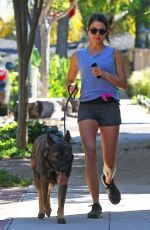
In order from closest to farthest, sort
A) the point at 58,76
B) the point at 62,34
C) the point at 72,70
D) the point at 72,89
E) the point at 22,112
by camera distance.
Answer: the point at 72,89, the point at 72,70, the point at 22,112, the point at 58,76, the point at 62,34

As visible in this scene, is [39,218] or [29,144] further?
[29,144]

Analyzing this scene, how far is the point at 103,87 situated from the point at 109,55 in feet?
1.07

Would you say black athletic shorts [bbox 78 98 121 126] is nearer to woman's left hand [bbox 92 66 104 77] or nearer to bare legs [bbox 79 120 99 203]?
bare legs [bbox 79 120 99 203]

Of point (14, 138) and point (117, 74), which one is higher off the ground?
point (117, 74)

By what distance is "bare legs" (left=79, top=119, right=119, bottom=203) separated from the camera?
864cm

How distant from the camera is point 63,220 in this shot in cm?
839

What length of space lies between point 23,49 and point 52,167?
6851mm

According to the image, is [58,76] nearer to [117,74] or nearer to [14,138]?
[14,138]

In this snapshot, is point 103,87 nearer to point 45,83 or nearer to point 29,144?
point 29,144

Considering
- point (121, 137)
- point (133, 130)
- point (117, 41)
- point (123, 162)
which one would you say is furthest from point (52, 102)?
point (117, 41)

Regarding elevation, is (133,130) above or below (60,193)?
below

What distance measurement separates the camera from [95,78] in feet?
28.6

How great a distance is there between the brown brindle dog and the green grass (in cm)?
232

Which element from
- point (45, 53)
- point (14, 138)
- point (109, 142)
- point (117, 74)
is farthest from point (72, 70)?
point (45, 53)
